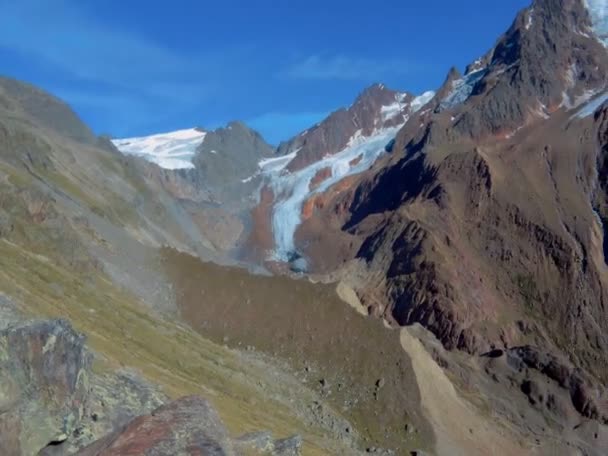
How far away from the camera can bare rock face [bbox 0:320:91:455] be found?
14820mm

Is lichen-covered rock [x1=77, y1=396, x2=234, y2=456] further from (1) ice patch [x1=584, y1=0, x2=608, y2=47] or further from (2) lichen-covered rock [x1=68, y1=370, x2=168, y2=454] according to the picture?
(1) ice patch [x1=584, y1=0, x2=608, y2=47]

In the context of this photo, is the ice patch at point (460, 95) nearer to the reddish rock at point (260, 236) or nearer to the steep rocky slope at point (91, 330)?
the reddish rock at point (260, 236)

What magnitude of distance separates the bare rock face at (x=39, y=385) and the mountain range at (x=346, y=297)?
45 mm

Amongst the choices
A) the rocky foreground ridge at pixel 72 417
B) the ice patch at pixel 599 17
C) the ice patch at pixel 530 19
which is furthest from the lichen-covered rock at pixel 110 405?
the ice patch at pixel 530 19

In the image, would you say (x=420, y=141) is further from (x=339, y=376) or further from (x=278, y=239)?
(x=339, y=376)

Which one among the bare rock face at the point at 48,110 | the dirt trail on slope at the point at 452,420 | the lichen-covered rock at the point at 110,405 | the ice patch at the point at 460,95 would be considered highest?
the ice patch at the point at 460,95

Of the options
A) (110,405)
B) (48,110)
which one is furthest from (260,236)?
(110,405)

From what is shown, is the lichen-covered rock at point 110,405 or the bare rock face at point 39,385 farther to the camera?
the lichen-covered rock at point 110,405

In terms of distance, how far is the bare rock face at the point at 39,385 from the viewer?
583 inches

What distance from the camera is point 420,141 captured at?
165m

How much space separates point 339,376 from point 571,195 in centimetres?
7903

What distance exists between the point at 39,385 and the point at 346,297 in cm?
5344

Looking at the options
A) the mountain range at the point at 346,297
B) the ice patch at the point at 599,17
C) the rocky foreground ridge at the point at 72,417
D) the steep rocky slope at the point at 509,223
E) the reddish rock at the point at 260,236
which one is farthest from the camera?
the ice patch at the point at 599,17

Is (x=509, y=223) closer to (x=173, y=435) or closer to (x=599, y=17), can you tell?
(x=599, y=17)
